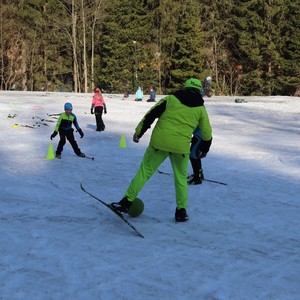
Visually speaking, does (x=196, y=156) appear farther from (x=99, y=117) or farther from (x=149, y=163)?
(x=99, y=117)

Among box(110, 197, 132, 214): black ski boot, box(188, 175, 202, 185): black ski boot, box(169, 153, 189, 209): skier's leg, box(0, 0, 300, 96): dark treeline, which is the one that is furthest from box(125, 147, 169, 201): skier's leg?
box(0, 0, 300, 96): dark treeline

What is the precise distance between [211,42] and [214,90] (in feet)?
25.8

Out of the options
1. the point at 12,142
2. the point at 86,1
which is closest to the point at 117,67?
the point at 86,1

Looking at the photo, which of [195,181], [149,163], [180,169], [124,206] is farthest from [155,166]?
[195,181]

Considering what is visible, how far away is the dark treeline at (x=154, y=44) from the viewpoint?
2015 inches

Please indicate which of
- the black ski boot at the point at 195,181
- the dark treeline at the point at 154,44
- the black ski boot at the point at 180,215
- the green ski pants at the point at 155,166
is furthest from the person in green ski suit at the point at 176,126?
the dark treeline at the point at 154,44

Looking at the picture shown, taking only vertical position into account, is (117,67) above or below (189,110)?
above

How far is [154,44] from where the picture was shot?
179 ft

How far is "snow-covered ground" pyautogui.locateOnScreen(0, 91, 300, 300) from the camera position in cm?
378

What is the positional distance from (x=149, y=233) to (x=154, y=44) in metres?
51.5

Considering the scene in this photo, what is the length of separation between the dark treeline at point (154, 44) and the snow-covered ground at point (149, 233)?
4229cm

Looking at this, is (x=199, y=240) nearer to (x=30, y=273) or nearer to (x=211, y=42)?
(x=30, y=273)

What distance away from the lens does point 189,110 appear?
5.19 metres

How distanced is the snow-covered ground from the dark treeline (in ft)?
139
